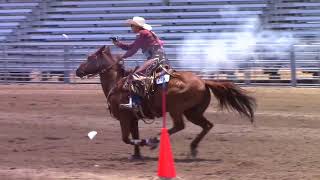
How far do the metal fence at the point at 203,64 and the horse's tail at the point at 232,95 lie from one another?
1055 centimetres

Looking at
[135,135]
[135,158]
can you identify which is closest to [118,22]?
[135,135]

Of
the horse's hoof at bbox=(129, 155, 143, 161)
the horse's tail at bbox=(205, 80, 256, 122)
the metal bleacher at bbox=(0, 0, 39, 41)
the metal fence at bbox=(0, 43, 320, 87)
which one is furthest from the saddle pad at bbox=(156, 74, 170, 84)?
the metal bleacher at bbox=(0, 0, 39, 41)

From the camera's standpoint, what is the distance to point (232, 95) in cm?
945

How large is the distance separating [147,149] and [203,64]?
11.5 m

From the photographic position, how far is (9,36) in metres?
27.9

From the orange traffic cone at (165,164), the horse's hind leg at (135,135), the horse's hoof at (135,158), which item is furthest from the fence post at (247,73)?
the orange traffic cone at (165,164)

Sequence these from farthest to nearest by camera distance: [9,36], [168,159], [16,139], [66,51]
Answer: [9,36] < [66,51] < [16,139] < [168,159]

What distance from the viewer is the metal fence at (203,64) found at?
20156mm

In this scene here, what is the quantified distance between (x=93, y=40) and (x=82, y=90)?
21.4 ft

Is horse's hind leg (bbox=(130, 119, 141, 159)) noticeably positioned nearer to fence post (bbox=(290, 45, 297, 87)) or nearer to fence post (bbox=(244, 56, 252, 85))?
fence post (bbox=(290, 45, 297, 87))

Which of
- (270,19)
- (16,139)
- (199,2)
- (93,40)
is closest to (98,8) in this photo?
(93,40)

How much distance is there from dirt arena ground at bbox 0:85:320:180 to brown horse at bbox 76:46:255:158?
461 millimetres

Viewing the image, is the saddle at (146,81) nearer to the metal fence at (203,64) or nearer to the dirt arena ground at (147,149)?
the dirt arena ground at (147,149)

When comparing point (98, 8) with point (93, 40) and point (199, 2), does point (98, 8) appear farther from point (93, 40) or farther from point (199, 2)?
point (199, 2)
